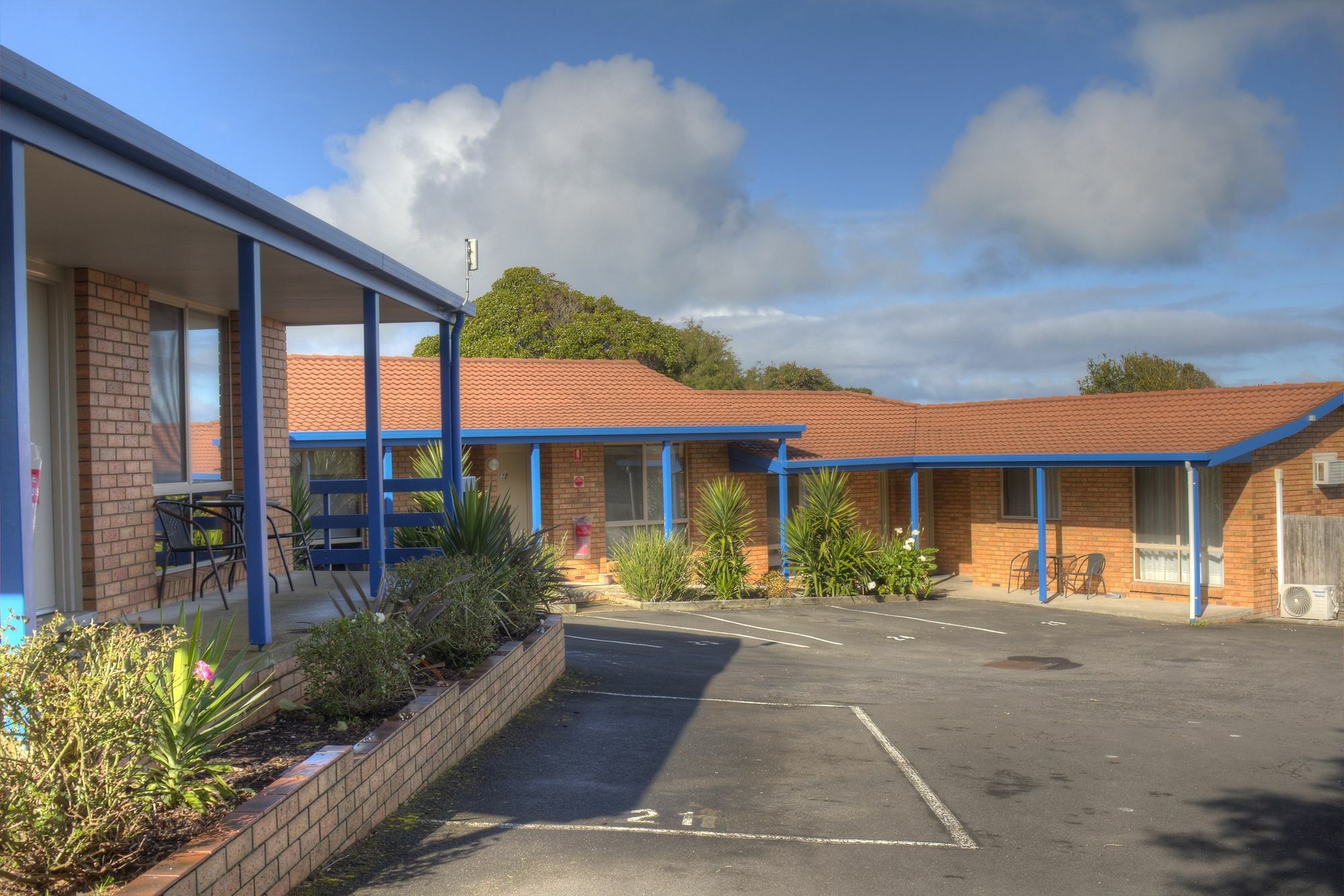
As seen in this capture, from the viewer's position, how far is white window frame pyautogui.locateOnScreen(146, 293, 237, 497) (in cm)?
855

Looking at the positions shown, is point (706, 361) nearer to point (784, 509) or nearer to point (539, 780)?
point (784, 509)

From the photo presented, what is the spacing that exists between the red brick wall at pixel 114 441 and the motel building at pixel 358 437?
2cm

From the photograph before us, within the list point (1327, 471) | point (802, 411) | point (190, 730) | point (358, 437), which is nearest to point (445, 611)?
point (190, 730)

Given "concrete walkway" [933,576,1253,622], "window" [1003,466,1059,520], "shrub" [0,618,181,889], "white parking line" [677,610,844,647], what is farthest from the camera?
"window" [1003,466,1059,520]

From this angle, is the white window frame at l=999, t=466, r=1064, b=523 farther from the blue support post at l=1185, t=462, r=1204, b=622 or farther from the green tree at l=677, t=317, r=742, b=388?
the green tree at l=677, t=317, r=742, b=388

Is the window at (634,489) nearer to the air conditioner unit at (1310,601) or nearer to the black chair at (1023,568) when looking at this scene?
the black chair at (1023,568)

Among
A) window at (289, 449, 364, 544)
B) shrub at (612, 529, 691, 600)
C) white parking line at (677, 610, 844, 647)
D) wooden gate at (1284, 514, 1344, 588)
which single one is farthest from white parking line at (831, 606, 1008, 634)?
window at (289, 449, 364, 544)

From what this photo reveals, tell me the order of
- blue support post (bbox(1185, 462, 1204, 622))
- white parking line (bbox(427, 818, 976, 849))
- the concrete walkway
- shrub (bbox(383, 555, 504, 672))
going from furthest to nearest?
1. the concrete walkway
2. blue support post (bbox(1185, 462, 1204, 622))
3. shrub (bbox(383, 555, 504, 672))
4. white parking line (bbox(427, 818, 976, 849))

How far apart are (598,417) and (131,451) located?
1179cm

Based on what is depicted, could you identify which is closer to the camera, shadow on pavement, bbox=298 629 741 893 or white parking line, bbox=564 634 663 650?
shadow on pavement, bbox=298 629 741 893

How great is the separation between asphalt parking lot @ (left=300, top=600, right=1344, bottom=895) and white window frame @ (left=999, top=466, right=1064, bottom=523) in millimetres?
7664

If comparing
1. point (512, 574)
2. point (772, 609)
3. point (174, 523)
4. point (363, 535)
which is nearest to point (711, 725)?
point (512, 574)

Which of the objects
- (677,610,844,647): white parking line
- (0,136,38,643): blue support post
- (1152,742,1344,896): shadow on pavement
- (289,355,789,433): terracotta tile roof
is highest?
(289,355,789,433): terracotta tile roof

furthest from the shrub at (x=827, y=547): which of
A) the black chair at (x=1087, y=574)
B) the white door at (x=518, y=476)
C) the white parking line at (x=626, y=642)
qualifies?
the white parking line at (x=626, y=642)
